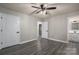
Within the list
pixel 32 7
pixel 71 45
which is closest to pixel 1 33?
pixel 32 7

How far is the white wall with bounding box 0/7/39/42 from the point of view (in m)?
3.06

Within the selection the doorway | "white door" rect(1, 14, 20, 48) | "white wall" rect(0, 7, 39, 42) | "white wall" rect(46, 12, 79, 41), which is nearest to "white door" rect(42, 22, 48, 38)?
the doorway

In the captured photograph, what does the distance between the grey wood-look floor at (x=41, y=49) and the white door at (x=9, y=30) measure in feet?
0.57

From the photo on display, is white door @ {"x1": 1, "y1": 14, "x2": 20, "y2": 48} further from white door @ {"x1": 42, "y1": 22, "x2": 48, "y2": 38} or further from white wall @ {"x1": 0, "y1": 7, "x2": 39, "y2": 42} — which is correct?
white door @ {"x1": 42, "y1": 22, "x2": 48, "y2": 38}

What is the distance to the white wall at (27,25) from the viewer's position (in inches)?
121

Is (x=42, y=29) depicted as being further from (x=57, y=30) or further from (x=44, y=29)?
(x=57, y=30)

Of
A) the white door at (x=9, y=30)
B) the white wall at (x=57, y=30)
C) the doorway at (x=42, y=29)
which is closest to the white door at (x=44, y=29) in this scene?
the doorway at (x=42, y=29)

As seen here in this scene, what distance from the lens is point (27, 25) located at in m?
3.31

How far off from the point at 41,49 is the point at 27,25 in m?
0.97

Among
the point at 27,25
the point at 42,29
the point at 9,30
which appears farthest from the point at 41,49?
the point at 9,30

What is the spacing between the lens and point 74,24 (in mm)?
3805

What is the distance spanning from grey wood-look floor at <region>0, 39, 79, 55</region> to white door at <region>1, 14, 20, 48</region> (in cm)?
17

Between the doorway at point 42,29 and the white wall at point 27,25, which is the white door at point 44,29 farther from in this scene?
the white wall at point 27,25
